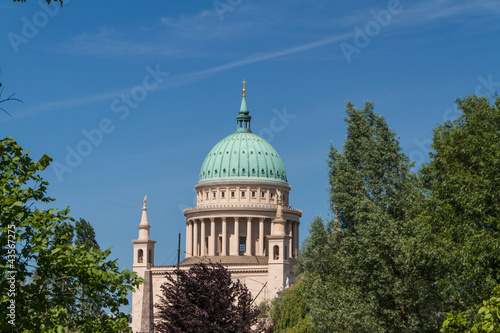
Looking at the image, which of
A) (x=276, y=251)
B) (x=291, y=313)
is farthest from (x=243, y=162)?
(x=291, y=313)

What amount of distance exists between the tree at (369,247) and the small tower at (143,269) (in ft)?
249

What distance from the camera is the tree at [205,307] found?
42.9 meters

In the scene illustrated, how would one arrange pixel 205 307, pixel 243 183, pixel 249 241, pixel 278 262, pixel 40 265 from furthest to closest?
pixel 243 183 < pixel 249 241 < pixel 278 262 < pixel 205 307 < pixel 40 265

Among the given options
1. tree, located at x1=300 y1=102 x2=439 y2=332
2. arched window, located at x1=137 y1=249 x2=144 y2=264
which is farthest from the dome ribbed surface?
tree, located at x1=300 y1=102 x2=439 y2=332

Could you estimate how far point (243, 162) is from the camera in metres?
151

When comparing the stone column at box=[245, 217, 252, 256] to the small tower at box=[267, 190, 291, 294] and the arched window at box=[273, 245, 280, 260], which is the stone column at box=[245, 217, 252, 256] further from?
the arched window at box=[273, 245, 280, 260]

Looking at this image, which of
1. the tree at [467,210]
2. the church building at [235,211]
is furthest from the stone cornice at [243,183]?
the tree at [467,210]

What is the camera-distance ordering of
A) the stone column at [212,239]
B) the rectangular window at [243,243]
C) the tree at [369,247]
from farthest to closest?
1. the rectangular window at [243,243]
2. the stone column at [212,239]
3. the tree at [369,247]

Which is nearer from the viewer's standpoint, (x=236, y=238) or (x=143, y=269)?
(x=143, y=269)

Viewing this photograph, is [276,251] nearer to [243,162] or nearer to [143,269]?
[143,269]

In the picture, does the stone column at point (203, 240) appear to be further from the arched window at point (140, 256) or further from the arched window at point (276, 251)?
the arched window at point (276, 251)

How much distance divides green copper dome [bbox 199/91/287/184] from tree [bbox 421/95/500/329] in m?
108

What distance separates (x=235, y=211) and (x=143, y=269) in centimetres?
2042

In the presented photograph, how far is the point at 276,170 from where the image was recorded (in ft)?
504
